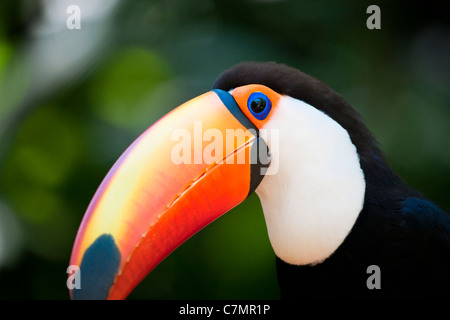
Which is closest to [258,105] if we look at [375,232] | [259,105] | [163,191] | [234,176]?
[259,105]

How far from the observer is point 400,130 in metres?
3.06

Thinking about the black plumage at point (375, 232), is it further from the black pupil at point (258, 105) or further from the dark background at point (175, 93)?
the dark background at point (175, 93)

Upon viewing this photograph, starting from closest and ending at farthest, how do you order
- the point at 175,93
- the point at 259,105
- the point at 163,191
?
the point at 163,191 → the point at 259,105 → the point at 175,93

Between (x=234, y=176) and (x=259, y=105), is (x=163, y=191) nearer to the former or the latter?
(x=234, y=176)

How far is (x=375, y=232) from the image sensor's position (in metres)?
1.79

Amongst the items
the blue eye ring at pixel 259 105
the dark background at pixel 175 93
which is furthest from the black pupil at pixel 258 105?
the dark background at pixel 175 93

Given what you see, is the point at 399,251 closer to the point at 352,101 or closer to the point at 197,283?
the point at 352,101

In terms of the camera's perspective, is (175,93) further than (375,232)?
Yes

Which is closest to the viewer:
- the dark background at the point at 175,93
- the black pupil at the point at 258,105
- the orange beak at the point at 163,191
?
the orange beak at the point at 163,191

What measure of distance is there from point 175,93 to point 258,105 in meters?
1.29

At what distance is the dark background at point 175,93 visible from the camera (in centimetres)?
306

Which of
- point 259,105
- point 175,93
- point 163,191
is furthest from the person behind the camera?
point 175,93

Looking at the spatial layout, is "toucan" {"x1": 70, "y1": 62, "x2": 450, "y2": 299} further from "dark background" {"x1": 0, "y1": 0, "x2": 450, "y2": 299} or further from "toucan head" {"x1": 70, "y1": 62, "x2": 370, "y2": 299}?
"dark background" {"x1": 0, "y1": 0, "x2": 450, "y2": 299}

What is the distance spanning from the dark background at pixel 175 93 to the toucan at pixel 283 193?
1223mm
